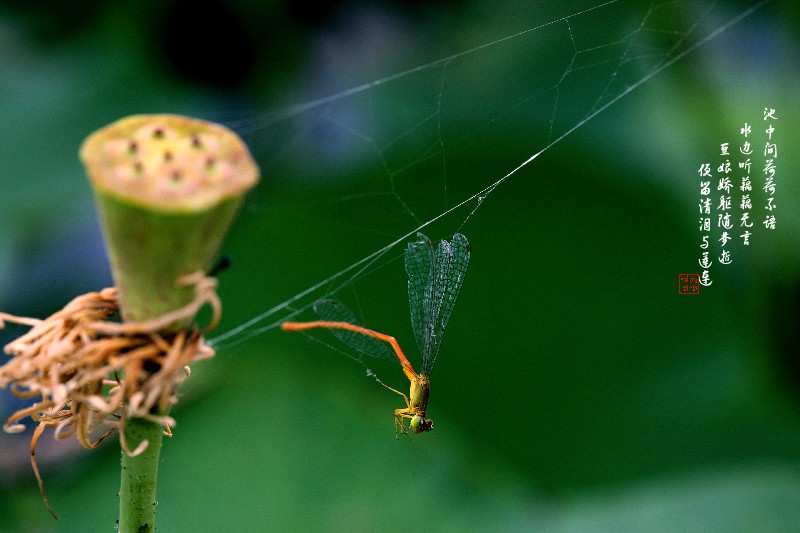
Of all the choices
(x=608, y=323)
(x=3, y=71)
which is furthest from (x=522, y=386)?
(x=3, y=71)

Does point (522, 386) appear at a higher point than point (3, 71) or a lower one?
lower

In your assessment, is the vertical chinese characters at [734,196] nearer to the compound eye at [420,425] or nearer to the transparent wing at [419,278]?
the transparent wing at [419,278]

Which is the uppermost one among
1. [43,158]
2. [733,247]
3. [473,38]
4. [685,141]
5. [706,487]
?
[473,38]

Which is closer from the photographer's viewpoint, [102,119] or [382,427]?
[382,427]

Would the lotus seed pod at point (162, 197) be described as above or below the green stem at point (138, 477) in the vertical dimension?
above

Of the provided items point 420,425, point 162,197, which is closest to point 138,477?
point 162,197

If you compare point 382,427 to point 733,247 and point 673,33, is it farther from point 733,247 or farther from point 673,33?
point 673,33

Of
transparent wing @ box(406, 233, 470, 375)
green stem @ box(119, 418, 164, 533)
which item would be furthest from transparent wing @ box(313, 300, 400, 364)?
green stem @ box(119, 418, 164, 533)

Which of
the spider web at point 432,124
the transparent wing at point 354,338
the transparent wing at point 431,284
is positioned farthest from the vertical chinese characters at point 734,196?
the transparent wing at point 354,338
